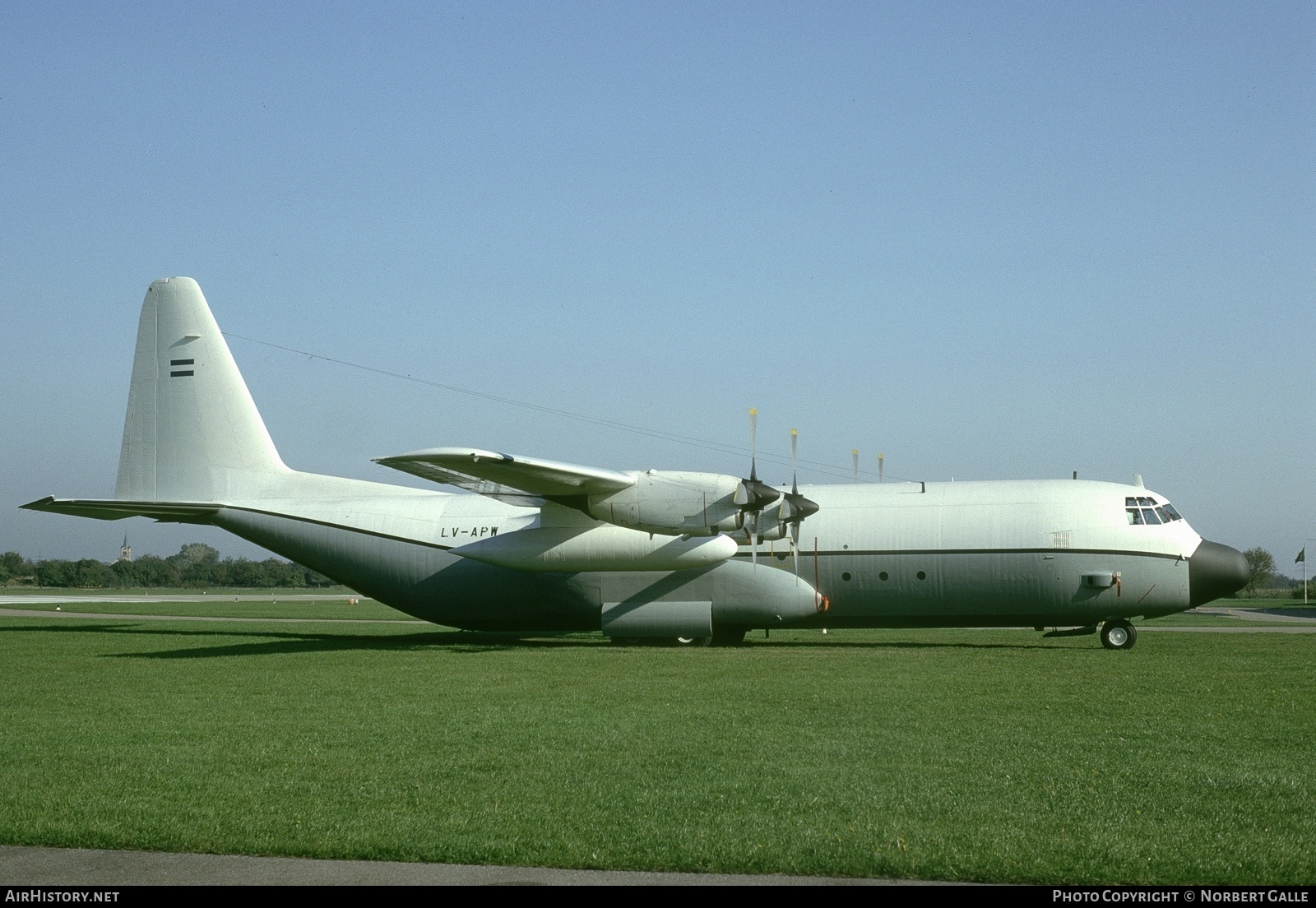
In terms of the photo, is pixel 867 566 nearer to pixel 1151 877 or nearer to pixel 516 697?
pixel 516 697

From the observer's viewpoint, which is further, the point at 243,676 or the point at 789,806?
the point at 243,676

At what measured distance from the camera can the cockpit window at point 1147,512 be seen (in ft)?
83.7

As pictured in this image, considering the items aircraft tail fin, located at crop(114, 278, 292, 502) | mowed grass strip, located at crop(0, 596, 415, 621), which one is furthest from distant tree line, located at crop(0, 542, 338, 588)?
aircraft tail fin, located at crop(114, 278, 292, 502)

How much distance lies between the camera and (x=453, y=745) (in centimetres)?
1148

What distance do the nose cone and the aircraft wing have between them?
12597mm

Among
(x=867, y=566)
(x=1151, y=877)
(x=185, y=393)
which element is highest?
(x=185, y=393)

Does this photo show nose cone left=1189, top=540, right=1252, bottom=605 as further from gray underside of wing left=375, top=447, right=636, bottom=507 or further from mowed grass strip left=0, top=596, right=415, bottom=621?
mowed grass strip left=0, top=596, right=415, bottom=621

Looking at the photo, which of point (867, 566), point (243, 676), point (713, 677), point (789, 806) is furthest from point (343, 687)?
point (867, 566)

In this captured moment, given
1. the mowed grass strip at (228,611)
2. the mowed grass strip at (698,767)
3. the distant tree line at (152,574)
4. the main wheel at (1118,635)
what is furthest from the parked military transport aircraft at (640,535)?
the distant tree line at (152,574)

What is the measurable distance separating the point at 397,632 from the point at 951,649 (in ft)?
54.8

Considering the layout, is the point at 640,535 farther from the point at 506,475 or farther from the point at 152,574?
the point at 152,574

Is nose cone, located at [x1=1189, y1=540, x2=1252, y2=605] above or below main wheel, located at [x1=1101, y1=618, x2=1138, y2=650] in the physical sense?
above

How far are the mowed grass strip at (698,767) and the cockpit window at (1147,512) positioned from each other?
18.1ft

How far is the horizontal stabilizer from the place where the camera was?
89.7ft
